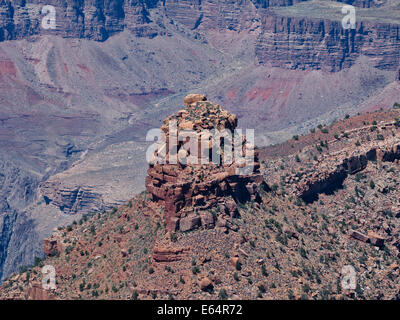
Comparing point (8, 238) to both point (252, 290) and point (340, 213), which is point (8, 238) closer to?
point (340, 213)
